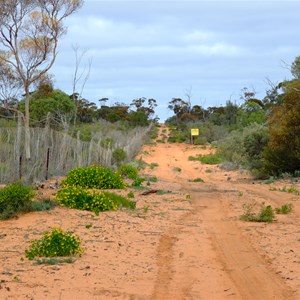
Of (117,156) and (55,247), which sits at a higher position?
(117,156)

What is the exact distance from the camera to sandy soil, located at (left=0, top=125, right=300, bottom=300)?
720 cm

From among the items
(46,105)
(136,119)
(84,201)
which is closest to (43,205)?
(84,201)

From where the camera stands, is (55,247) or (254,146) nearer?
(55,247)

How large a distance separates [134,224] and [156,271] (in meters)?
4.40

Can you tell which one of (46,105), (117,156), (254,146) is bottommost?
(117,156)

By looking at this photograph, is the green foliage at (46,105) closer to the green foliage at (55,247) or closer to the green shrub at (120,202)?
the green shrub at (120,202)

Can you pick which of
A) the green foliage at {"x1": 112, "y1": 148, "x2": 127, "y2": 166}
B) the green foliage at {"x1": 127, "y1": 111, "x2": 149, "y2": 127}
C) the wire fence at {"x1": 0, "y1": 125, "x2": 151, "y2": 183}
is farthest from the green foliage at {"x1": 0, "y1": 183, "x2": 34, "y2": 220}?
the green foliage at {"x1": 127, "y1": 111, "x2": 149, "y2": 127}

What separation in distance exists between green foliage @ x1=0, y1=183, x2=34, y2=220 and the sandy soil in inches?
9.1

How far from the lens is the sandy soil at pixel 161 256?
7199 mm

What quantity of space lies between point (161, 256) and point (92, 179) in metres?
9.41

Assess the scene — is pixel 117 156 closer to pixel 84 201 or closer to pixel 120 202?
pixel 120 202

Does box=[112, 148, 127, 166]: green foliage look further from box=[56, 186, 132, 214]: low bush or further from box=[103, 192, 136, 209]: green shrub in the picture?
box=[56, 186, 132, 214]: low bush

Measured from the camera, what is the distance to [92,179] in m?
18.7

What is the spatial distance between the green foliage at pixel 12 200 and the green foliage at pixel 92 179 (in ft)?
15.7
